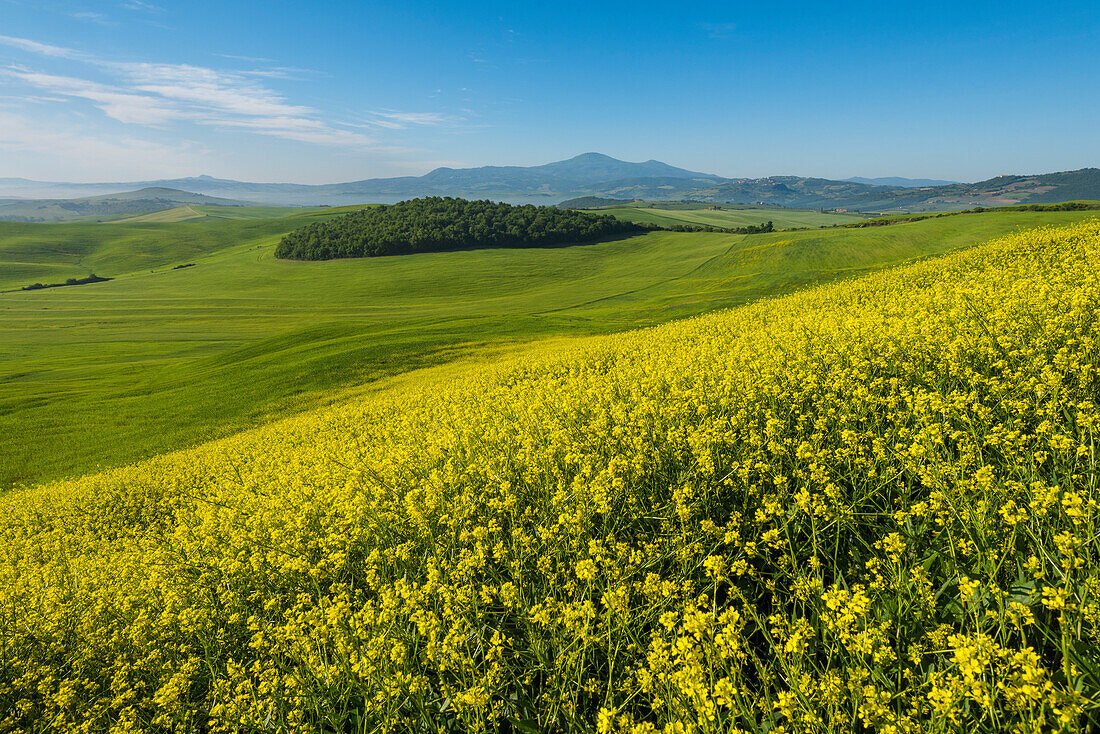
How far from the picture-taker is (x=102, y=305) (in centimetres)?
7550

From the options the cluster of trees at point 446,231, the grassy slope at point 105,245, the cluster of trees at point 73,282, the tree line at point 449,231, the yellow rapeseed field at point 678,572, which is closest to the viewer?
the yellow rapeseed field at point 678,572

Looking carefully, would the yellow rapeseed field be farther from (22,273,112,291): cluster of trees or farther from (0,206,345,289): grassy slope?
(0,206,345,289): grassy slope

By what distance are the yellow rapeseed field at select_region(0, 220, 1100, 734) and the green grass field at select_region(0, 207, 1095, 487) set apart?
2219cm

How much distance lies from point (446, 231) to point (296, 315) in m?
46.7

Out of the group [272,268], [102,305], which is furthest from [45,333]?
[272,268]

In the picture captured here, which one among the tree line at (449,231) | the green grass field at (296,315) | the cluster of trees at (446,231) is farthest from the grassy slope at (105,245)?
the tree line at (449,231)

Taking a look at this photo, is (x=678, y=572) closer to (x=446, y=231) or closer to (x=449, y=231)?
(x=449, y=231)

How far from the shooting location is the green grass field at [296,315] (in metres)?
27.0

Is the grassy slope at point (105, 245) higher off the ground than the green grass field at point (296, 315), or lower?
higher

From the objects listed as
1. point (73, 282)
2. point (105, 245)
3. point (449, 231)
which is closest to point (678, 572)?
point (449, 231)

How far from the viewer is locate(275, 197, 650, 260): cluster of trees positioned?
10288 centimetres

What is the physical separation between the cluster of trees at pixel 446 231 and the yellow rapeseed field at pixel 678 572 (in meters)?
101

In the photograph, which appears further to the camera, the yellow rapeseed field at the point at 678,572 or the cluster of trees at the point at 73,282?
the cluster of trees at the point at 73,282

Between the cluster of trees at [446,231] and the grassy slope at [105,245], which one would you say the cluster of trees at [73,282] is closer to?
the grassy slope at [105,245]
